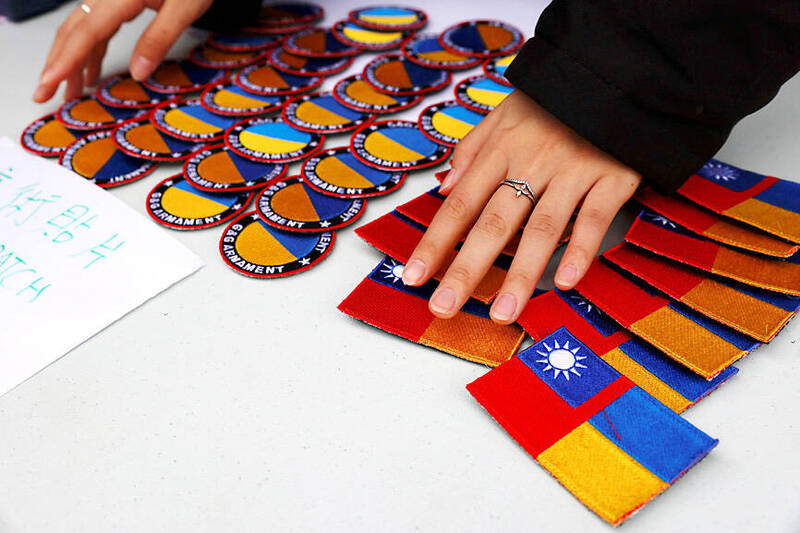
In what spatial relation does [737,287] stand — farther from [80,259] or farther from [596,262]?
[80,259]

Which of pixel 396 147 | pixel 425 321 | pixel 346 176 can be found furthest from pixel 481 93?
pixel 425 321

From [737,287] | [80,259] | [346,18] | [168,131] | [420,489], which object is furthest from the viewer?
[346,18]

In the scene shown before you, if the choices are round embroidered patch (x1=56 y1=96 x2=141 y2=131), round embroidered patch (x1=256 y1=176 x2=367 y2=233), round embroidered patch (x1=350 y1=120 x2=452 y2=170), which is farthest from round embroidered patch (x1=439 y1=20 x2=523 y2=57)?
round embroidered patch (x1=56 y1=96 x2=141 y2=131)

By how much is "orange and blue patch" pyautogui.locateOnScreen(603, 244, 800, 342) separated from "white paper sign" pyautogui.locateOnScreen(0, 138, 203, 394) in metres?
0.53

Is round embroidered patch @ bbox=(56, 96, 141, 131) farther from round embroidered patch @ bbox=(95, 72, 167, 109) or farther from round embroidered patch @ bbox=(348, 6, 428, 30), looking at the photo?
round embroidered patch @ bbox=(348, 6, 428, 30)

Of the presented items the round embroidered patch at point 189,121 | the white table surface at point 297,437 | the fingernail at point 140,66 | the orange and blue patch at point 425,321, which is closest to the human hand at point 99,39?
the fingernail at point 140,66

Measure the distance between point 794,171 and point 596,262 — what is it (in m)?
0.39

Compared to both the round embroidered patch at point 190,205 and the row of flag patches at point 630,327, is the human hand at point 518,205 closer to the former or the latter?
the row of flag patches at point 630,327

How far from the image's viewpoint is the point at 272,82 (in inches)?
41.6

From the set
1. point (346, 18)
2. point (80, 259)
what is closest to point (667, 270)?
point (80, 259)

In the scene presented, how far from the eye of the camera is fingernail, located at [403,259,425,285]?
62cm

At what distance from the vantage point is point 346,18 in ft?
4.23

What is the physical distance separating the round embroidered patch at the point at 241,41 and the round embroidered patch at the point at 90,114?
27 cm

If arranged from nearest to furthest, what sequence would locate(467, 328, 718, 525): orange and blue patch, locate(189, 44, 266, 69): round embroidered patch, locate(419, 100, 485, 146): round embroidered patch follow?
locate(467, 328, 718, 525): orange and blue patch → locate(419, 100, 485, 146): round embroidered patch → locate(189, 44, 266, 69): round embroidered patch
